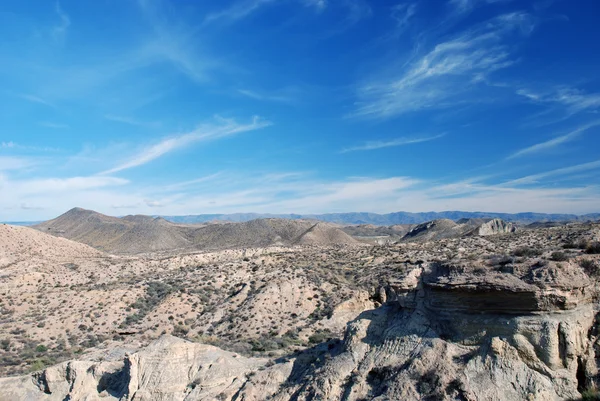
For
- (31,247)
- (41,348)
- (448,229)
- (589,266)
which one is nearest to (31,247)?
(31,247)

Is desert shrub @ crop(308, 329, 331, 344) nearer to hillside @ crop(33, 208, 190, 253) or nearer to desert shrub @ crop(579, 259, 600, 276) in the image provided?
desert shrub @ crop(579, 259, 600, 276)

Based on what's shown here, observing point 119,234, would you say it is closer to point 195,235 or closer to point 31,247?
point 195,235

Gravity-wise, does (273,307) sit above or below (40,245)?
below

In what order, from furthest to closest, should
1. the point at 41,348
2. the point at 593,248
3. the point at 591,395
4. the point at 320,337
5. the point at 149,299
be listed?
the point at 149,299
the point at 41,348
the point at 320,337
the point at 593,248
the point at 591,395

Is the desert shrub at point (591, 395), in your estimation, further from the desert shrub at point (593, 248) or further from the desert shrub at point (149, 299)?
the desert shrub at point (149, 299)

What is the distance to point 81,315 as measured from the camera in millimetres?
30391

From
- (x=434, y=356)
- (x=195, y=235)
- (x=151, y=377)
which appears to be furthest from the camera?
(x=195, y=235)

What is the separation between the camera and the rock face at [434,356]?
10078 millimetres

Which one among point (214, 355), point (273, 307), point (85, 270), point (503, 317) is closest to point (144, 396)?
point (214, 355)

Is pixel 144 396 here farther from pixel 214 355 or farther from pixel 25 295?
pixel 25 295

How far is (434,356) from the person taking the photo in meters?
11.2

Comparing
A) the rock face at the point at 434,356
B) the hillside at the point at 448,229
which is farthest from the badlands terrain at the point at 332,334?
the hillside at the point at 448,229

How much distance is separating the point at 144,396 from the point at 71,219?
17657 centimetres

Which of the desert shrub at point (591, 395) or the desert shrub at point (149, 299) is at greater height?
the desert shrub at point (591, 395)
